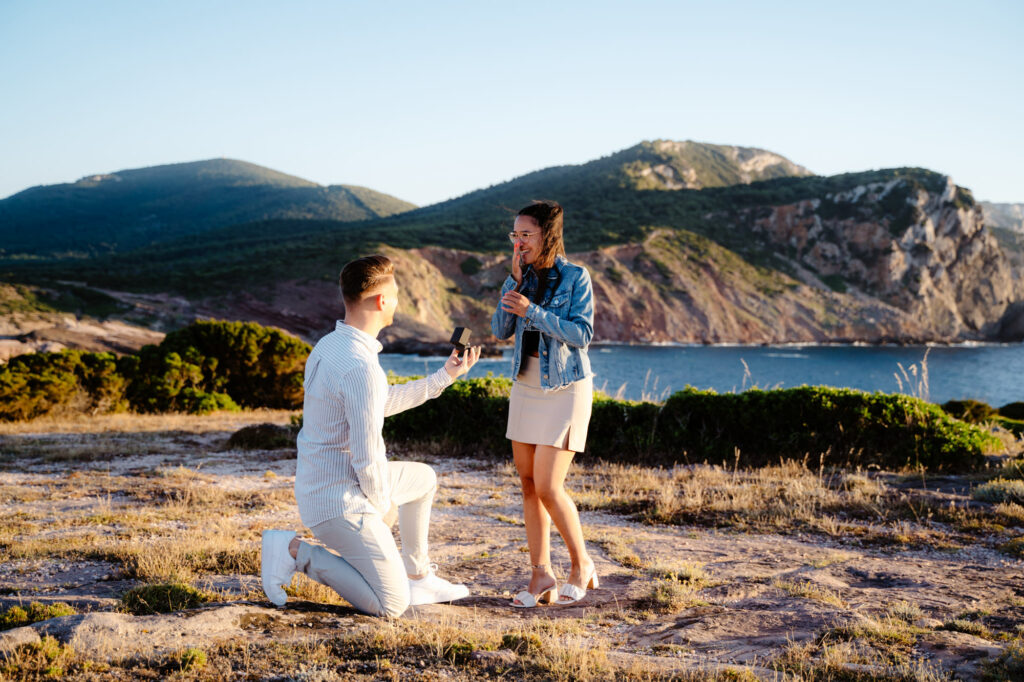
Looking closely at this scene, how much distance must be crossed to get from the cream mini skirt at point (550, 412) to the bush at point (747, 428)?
5.93 meters

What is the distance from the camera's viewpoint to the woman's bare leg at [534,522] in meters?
4.49

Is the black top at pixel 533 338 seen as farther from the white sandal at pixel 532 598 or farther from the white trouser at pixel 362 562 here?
the white sandal at pixel 532 598

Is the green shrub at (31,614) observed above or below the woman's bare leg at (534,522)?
below

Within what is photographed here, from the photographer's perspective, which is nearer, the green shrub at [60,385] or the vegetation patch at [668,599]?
the vegetation patch at [668,599]

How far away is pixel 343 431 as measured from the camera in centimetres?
375

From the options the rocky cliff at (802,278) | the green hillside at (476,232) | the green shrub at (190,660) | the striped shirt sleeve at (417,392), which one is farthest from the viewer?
the rocky cliff at (802,278)

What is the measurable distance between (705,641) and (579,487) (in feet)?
16.0

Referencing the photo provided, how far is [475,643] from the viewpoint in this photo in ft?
11.6

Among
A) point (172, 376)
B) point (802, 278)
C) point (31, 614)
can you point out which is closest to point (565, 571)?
point (31, 614)

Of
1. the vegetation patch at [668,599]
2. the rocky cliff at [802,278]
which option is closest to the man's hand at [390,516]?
the vegetation patch at [668,599]

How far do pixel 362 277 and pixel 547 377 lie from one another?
1.28 m

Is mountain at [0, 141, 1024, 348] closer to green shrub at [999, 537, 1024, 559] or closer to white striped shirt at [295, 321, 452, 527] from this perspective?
white striped shirt at [295, 321, 452, 527]

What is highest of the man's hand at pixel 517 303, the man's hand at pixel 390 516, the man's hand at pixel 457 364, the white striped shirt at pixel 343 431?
the man's hand at pixel 517 303

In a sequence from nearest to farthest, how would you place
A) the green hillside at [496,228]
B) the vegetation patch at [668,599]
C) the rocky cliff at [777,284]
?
the vegetation patch at [668,599]
the green hillside at [496,228]
the rocky cliff at [777,284]
